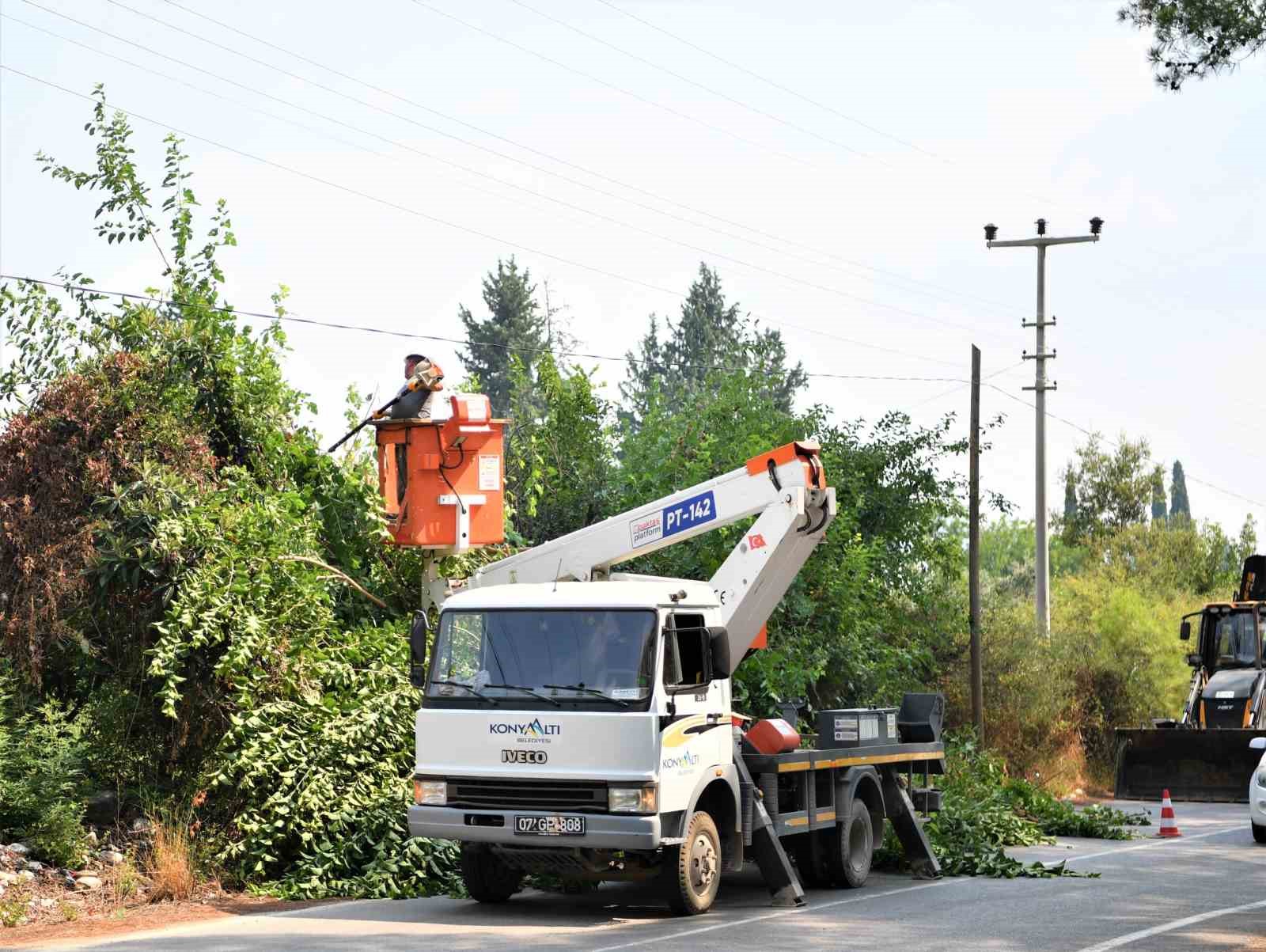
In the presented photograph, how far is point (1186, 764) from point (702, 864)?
16.2 metres

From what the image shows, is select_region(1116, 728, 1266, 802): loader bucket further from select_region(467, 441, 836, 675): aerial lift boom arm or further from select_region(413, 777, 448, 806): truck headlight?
select_region(413, 777, 448, 806): truck headlight

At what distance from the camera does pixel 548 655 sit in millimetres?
13188

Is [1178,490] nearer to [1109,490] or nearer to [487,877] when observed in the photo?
[1109,490]

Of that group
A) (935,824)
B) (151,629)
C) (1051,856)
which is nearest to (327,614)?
(151,629)

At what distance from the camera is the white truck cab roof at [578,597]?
13312 mm

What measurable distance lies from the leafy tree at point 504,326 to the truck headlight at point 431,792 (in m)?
64.3

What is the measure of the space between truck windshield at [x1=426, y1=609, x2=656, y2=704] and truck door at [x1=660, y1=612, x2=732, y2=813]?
0.29 metres

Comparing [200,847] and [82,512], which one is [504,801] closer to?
[200,847]

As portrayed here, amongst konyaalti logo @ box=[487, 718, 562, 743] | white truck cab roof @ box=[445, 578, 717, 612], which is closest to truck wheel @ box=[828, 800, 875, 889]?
white truck cab roof @ box=[445, 578, 717, 612]

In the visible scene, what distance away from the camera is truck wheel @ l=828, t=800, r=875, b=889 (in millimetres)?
15562

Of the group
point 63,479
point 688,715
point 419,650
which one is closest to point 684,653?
point 688,715

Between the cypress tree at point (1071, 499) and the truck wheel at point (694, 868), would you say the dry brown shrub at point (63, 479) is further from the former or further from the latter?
the cypress tree at point (1071, 499)

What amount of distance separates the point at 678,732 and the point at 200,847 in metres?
5.27

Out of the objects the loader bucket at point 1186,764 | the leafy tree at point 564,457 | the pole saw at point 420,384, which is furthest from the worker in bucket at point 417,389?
the loader bucket at point 1186,764
